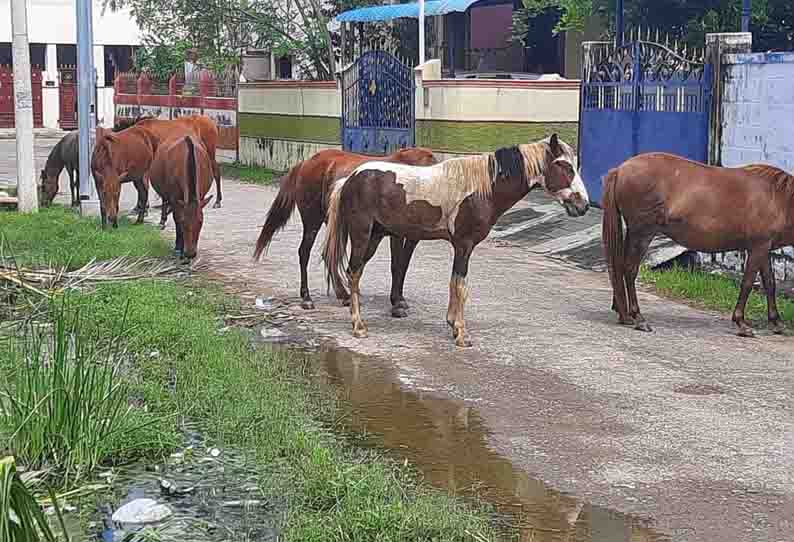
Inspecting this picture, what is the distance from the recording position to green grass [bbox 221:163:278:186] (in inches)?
918

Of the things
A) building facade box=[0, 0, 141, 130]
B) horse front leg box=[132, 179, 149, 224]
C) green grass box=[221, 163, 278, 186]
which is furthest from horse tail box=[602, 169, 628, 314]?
building facade box=[0, 0, 141, 130]

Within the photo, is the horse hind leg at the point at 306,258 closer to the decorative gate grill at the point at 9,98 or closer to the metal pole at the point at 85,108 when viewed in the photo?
the metal pole at the point at 85,108

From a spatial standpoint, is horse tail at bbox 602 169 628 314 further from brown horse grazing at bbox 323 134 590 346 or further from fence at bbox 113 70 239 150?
fence at bbox 113 70 239 150

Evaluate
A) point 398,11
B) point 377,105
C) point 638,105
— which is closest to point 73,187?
point 377,105

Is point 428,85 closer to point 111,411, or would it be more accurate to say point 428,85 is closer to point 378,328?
point 378,328

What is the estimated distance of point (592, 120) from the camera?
51.5ft

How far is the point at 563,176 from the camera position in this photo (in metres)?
9.41

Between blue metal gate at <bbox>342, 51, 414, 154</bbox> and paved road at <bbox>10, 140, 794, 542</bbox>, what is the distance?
7201mm

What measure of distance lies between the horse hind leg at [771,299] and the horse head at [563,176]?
174 cm

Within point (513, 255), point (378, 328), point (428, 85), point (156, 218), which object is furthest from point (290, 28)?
point (378, 328)

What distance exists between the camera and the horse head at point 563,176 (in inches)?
369

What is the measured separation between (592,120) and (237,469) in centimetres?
1050

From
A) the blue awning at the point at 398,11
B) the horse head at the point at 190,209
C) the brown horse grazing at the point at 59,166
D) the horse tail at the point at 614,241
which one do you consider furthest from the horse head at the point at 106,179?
the blue awning at the point at 398,11

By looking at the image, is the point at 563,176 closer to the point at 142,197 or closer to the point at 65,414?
the point at 65,414
